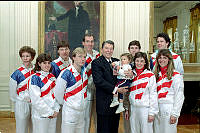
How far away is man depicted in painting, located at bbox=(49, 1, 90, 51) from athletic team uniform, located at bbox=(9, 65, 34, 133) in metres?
3.12

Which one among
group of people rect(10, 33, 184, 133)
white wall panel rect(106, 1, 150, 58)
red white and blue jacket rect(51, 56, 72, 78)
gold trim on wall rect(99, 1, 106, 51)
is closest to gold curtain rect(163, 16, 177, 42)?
white wall panel rect(106, 1, 150, 58)

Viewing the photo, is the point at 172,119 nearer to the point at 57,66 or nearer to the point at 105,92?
the point at 105,92

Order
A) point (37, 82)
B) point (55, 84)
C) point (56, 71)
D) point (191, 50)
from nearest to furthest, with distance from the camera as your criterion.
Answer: point (37, 82), point (55, 84), point (56, 71), point (191, 50)

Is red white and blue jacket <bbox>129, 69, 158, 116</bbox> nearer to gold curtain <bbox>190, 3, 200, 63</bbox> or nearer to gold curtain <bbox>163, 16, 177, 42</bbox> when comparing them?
gold curtain <bbox>190, 3, 200, 63</bbox>

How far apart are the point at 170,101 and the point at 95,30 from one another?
3932 mm

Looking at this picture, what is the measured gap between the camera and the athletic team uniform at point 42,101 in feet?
9.39

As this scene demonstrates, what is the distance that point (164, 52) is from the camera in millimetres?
3029

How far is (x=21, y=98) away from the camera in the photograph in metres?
3.18

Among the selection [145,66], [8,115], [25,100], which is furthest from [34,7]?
[145,66]

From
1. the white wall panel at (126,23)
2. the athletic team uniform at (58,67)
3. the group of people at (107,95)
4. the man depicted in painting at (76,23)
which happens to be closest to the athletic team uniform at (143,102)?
the group of people at (107,95)

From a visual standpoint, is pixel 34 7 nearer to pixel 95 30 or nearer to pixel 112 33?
pixel 95 30

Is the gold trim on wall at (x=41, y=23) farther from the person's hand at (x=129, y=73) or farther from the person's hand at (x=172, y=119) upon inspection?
the person's hand at (x=172, y=119)

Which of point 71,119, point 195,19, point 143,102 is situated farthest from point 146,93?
point 195,19

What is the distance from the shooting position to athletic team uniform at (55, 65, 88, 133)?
9.48ft
